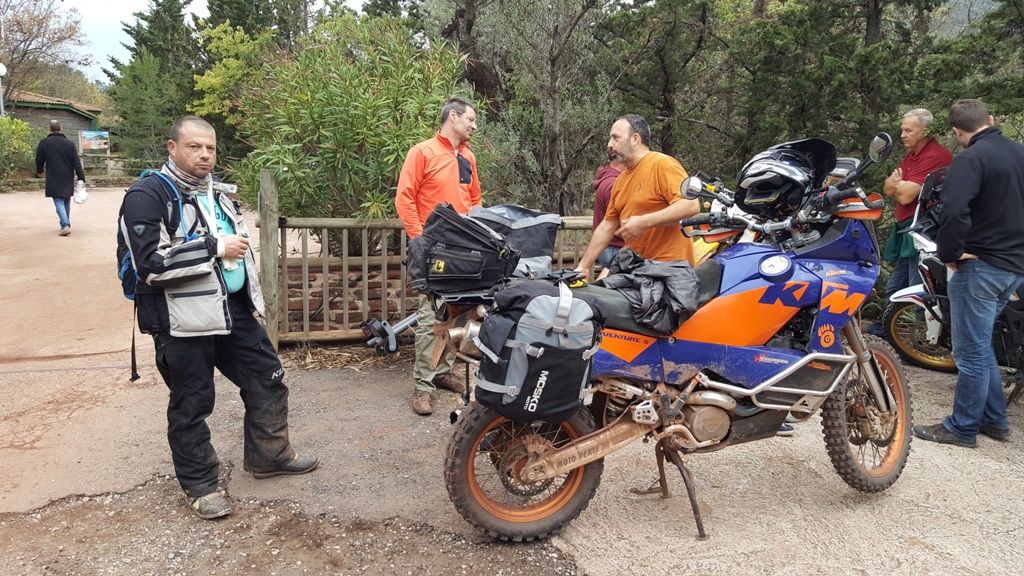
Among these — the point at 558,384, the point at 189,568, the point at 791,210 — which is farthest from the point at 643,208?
the point at 189,568

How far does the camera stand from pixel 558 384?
102 inches

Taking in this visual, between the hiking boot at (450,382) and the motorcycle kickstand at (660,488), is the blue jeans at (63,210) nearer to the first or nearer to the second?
the hiking boot at (450,382)

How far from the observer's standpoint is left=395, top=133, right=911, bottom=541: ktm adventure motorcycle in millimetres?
2906

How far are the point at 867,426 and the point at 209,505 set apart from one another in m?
3.32

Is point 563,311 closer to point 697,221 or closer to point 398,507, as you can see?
point 697,221

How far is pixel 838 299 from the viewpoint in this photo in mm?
3150

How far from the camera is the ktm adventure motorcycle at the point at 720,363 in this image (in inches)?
114

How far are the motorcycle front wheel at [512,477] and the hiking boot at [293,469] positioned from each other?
116cm

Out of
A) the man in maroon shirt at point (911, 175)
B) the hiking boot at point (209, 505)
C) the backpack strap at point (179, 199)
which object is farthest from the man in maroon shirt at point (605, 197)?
the hiking boot at point (209, 505)

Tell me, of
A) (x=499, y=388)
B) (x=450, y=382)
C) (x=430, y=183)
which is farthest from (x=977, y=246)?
(x=450, y=382)

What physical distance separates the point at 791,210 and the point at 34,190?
77.8 feet

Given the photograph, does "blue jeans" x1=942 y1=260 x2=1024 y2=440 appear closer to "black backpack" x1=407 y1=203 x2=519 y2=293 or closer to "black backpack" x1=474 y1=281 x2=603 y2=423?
"black backpack" x1=474 y1=281 x2=603 y2=423

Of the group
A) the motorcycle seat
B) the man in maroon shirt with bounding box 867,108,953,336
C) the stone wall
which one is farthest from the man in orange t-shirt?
the man in maroon shirt with bounding box 867,108,953,336

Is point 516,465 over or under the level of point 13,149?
under
